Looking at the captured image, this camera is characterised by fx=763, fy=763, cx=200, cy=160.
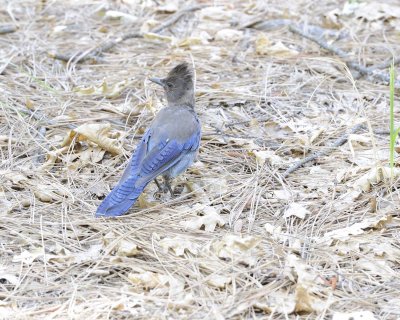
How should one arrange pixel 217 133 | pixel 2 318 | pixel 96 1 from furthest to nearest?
pixel 96 1 → pixel 217 133 → pixel 2 318

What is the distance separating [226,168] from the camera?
17.5ft

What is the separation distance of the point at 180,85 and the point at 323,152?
118 cm

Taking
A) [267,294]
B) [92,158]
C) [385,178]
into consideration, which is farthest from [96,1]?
[267,294]

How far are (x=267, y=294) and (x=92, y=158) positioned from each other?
203 cm

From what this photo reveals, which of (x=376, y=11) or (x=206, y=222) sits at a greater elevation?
(x=206, y=222)

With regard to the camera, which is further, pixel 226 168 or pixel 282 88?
pixel 282 88

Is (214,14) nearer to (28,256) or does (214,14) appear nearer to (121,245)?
(121,245)

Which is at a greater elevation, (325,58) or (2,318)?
(2,318)

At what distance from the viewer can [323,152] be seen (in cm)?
539

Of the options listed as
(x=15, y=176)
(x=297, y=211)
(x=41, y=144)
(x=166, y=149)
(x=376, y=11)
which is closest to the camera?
(x=297, y=211)

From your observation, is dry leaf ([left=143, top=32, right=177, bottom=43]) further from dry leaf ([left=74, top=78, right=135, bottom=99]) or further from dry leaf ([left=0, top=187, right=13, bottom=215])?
dry leaf ([left=0, top=187, right=13, bottom=215])

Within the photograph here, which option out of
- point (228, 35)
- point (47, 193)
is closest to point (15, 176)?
point (47, 193)

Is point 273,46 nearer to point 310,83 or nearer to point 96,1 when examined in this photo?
point 310,83

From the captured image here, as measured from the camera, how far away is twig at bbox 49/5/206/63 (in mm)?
6949
